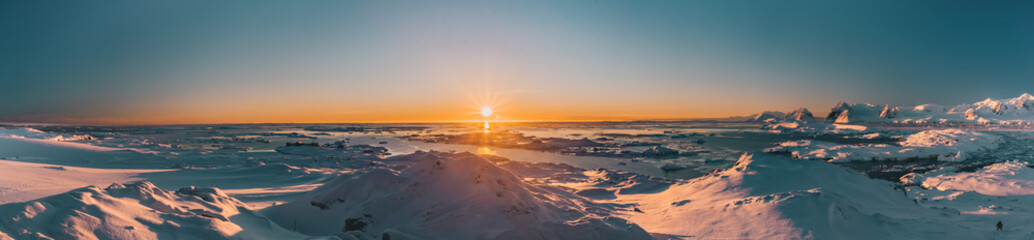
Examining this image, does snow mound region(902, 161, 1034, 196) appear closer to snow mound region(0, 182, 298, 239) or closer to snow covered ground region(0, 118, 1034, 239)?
snow covered ground region(0, 118, 1034, 239)

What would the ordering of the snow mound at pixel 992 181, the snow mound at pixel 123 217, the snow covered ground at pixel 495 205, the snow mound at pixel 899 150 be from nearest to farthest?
the snow mound at pixel 123 217 → the snow covered ground at pixel 495 205 → the snow mound at pixel 992 181 → the snow mound at pixel 899 150

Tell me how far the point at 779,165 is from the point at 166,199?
53.5ft

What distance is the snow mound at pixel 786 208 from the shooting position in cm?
832

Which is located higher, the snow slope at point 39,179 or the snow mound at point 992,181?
the snow slope at point 39,179

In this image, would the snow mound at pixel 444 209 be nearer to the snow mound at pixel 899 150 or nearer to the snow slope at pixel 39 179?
the snow slope at pixel 39 179

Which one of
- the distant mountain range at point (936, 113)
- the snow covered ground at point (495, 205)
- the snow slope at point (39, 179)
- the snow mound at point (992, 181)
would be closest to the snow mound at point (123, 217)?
the snow covered ground at point (495, 205)

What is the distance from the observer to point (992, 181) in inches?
562

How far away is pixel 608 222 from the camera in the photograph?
8281 mm

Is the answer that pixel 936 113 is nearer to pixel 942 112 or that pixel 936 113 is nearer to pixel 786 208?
pixel 942 112

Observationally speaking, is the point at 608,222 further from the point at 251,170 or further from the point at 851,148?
the point at 851,148

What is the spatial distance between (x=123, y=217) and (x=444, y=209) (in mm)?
5083

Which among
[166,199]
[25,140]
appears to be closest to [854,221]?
[166,199]

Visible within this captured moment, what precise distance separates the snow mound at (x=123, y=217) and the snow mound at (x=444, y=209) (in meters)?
1.88

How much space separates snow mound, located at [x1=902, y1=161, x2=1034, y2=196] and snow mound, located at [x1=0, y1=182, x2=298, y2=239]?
20404 mm
